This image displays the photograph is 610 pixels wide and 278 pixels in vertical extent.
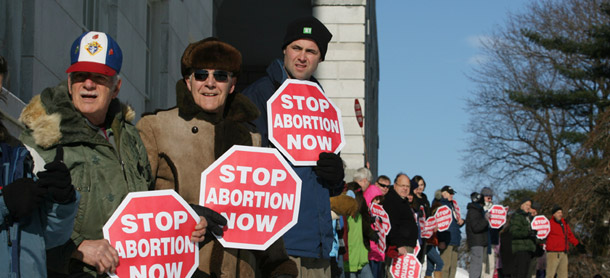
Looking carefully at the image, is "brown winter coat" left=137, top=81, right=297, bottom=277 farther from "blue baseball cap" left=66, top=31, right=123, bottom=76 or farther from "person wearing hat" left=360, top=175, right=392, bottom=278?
"person wearing hat" left=360, top=175, right=392, bottom=278

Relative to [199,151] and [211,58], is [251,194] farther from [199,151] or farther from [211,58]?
[211,58]

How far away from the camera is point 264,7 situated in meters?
29.3

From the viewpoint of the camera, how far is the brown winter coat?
5945 mm

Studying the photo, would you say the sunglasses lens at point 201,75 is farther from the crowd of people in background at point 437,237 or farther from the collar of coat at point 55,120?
the crowd of people in background at point 437,237

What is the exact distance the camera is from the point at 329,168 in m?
6.84

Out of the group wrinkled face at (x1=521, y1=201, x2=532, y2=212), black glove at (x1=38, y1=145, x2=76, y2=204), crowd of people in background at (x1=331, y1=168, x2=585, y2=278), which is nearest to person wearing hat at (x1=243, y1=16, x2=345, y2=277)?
black glove at (x1=38, y1=145, x2=76, y2=204)

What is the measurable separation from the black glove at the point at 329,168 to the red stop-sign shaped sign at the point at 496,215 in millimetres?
14037

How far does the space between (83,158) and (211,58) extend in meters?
1.26

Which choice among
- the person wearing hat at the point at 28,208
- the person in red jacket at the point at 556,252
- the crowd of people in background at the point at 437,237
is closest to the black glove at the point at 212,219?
the person wearing hat at the point at 28,208

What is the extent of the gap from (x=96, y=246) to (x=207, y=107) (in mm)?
1378

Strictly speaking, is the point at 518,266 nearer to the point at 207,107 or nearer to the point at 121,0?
the point at 121,0

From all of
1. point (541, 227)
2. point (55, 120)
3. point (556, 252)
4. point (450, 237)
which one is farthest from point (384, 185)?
point (55, 120)

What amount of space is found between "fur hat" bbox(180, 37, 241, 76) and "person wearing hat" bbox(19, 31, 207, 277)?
0.71 meters

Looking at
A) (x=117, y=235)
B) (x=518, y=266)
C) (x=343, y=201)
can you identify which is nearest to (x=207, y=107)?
(x=117, y=235)
